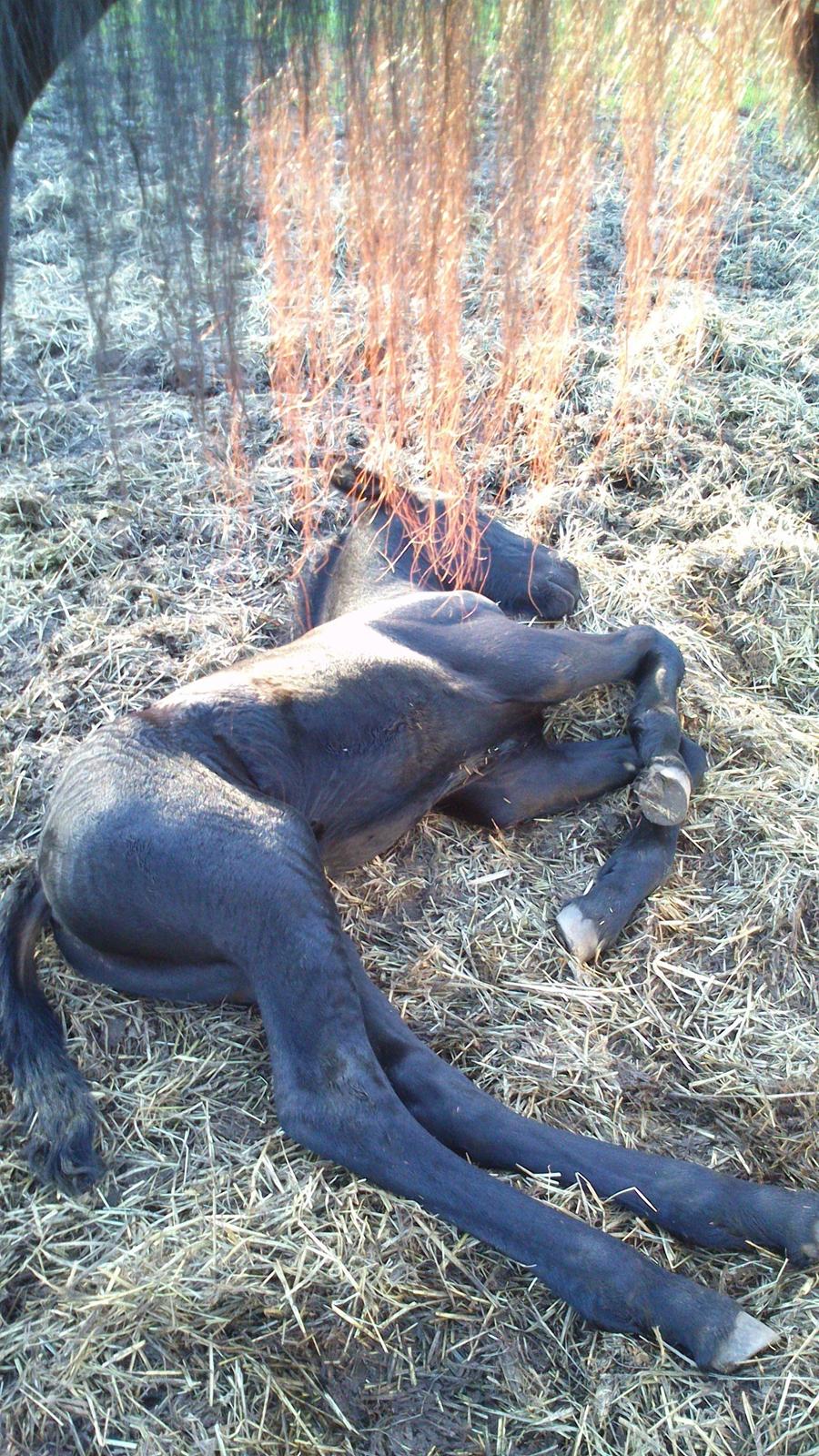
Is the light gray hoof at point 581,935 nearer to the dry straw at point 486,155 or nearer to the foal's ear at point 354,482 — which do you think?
the dry straw at point 486,155

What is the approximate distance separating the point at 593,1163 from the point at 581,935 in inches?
25.6

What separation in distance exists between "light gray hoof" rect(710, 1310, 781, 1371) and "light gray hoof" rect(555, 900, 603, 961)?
99 centimetres

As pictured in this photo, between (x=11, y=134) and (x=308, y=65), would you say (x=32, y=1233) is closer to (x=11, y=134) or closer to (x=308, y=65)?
(x=11, y=134)

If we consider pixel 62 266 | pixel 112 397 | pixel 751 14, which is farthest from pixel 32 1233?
pixel 62 266

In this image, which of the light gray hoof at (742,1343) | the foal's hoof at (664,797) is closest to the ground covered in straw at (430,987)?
the light gray hoof at (742,1343)

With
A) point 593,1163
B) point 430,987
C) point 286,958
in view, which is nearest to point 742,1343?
point 593,1163

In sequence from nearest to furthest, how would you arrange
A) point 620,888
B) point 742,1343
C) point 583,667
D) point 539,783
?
point 742,1343, point 620,888, point 539,783, point 583,667

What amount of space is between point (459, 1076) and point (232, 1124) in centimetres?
51

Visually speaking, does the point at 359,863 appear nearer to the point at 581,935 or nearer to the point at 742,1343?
the point at 581,935

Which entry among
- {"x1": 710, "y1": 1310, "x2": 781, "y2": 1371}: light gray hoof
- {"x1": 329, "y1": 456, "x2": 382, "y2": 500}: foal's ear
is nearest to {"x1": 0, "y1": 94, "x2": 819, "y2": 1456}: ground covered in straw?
{"x1": 710, "y1": 1310, "x2": 781, "y2": 1371}: light gray hoof

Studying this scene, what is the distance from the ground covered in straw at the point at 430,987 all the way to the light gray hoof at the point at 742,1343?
30 mm

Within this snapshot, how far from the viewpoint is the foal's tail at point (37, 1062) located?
2.27 m

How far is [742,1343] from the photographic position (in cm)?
201

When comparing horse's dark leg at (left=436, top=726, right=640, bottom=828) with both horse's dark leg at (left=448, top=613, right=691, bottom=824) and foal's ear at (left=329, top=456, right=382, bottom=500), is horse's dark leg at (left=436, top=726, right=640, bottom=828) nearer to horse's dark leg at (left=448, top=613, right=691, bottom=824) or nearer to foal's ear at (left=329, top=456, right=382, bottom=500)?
horse's dark leg at (left=448, top=613, right=691, bottom=824)
